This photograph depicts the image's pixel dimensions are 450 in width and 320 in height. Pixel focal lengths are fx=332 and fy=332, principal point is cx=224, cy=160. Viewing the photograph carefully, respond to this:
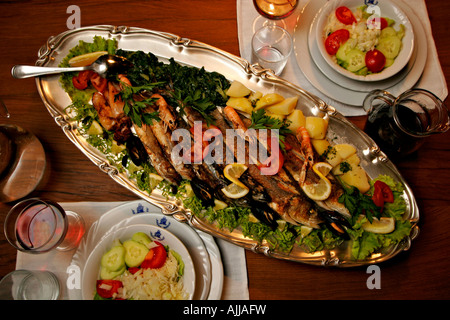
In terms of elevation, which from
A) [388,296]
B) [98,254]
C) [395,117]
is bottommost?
[388,296]

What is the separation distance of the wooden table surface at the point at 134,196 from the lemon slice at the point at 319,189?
58cm

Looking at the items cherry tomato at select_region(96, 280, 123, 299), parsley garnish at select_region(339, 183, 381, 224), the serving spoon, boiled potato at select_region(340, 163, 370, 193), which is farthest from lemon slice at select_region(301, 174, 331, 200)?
the serving spoon

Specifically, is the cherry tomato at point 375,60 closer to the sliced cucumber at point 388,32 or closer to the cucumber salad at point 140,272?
the sliced cucumber at point 388,32

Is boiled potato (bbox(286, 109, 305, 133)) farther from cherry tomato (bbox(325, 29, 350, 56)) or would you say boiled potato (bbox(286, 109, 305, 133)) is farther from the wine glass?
the wine glass

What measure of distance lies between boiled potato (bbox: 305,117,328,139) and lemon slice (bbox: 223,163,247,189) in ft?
1.86

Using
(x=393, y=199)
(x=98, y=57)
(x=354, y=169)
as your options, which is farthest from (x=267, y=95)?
(x=98, y=57)

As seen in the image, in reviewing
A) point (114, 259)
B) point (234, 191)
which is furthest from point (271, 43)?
point (114, 259)

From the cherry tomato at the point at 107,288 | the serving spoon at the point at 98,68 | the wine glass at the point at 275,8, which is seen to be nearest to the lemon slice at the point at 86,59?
the serving spoon at the point at 98,68

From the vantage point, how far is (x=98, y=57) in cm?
260

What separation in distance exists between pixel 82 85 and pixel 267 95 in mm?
1443

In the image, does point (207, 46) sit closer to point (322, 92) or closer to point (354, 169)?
point (322, 92)

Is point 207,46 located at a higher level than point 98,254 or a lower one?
higher

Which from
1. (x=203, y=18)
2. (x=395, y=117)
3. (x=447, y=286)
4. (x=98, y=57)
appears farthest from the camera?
(x=203, y=18)

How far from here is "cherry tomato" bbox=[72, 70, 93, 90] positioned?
8.54 ft
